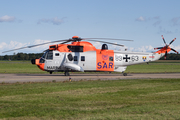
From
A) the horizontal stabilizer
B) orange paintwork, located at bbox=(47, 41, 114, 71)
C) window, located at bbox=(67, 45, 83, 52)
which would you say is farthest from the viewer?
orange paintwork, located at bbox=(47, 41, 114, 71)

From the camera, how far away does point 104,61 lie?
32781 mm

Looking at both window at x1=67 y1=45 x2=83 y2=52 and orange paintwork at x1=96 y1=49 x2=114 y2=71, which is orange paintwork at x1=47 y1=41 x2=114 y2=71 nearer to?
orange paintwork at x1=96 y1=49 x2=114 y2=71

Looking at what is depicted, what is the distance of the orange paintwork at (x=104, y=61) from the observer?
32656mm

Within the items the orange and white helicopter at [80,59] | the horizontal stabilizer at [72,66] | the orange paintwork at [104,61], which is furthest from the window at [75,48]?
the orange paintwork at [104,61]

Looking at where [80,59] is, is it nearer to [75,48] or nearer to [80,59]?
[80,59]

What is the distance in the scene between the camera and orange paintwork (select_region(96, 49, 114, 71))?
32656 mm

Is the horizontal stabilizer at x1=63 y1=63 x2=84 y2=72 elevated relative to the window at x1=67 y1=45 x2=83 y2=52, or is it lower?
lower

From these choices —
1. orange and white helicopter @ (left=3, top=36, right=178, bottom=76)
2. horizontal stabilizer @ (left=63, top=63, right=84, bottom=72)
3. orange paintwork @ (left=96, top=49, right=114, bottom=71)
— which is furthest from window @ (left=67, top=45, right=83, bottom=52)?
orange paintwork @ (left=96, top=49, right=114, bottom=71)

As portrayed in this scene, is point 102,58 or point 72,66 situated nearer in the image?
point 72,66

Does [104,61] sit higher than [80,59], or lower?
lower

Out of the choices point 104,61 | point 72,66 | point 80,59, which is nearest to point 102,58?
point 104,61

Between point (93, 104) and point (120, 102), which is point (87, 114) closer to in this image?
point (93, 104)

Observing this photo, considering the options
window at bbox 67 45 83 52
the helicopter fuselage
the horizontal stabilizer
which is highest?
window at bbox 67 45 83 52

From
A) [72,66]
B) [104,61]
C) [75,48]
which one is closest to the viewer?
[72,66]
